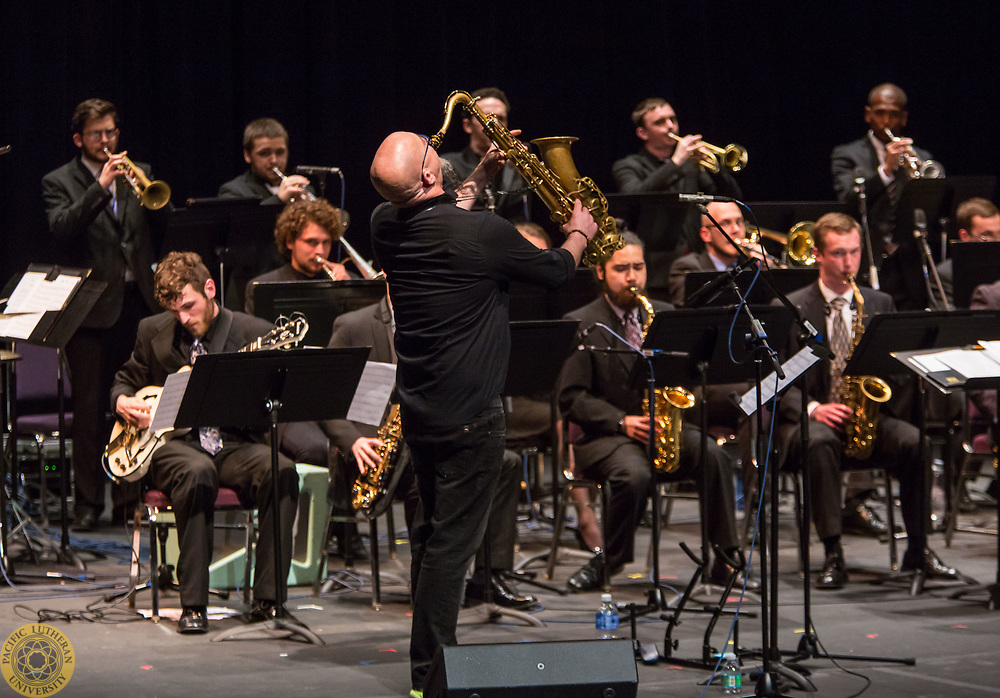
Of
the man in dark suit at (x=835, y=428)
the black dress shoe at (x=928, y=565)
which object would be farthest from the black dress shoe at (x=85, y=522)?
the black dress shoe at (x=928, y=565)

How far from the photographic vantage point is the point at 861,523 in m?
7.20

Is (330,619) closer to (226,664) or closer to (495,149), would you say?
(226,664)

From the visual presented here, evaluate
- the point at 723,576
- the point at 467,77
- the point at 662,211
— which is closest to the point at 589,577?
the point at 723,576

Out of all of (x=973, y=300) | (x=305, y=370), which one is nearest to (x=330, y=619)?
(x=305, y=370)

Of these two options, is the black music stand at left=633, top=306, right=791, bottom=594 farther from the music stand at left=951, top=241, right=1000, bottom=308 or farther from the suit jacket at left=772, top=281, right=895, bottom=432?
the music stand at left=951, top=241, right=1000, bottom=308

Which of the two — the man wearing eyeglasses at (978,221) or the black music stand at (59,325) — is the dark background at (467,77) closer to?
the black music stand at (59,325)

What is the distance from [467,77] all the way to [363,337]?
373 centimetres

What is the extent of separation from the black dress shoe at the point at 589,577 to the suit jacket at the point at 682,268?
171 centimetres

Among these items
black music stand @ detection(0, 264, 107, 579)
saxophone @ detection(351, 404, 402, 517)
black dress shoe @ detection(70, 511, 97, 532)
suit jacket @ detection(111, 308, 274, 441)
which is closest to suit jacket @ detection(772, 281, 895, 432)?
saxophone @ detection(351, 404, 402, 517)

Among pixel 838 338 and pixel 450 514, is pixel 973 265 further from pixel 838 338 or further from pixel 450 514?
pixel 450 514

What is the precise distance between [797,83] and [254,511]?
6.06 metres

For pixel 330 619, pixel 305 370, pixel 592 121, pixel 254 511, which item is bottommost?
pixel 330 619

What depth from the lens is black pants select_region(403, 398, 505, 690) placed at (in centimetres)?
438

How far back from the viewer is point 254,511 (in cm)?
596
